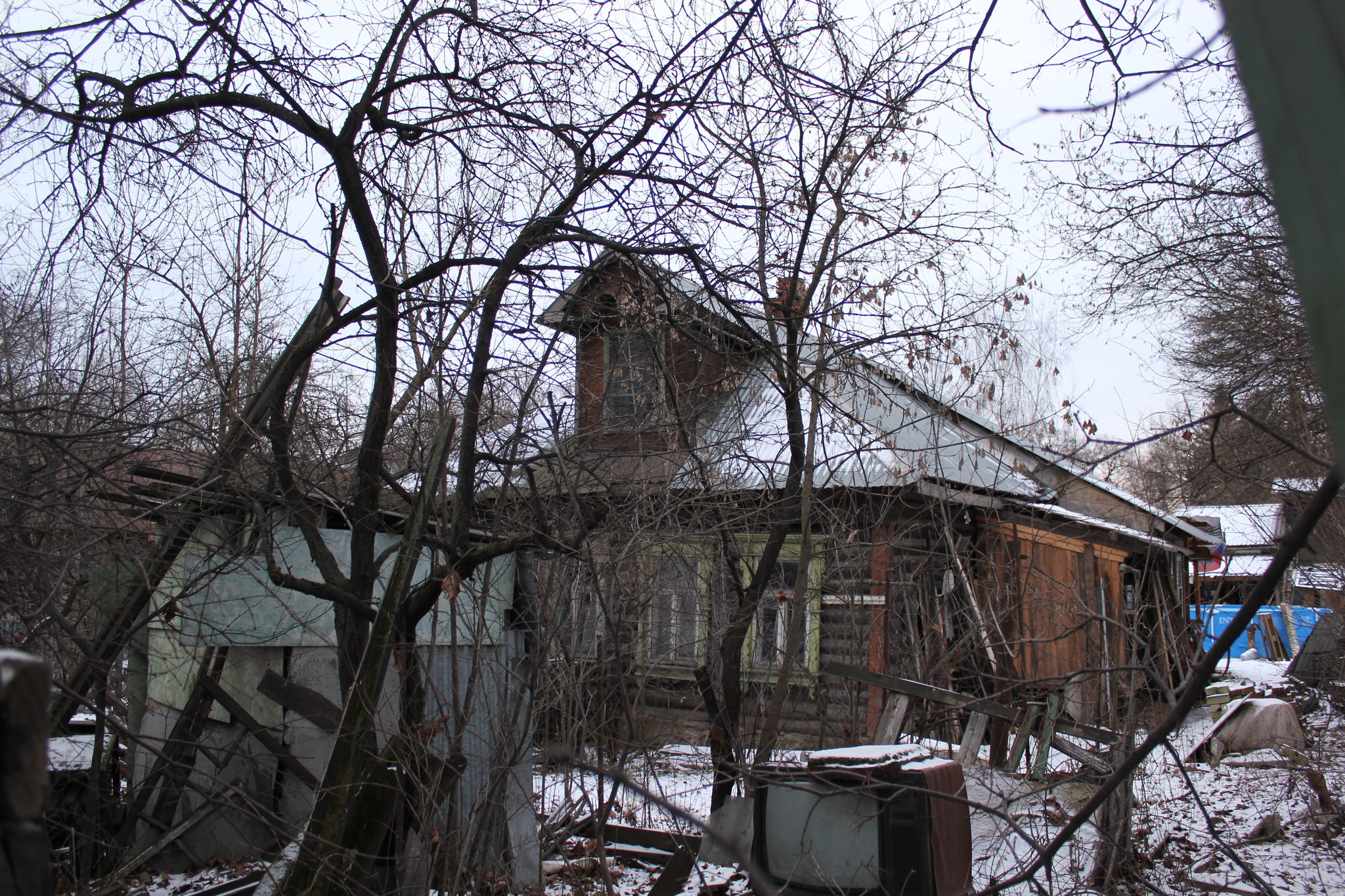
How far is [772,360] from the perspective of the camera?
520 cm

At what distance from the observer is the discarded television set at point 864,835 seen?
4.30 metres

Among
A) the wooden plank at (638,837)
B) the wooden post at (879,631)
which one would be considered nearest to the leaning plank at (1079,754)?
the wooden post at (879,631)

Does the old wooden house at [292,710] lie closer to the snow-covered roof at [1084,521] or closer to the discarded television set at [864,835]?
the discarded television set at [864,835]

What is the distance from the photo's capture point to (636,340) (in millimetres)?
6531

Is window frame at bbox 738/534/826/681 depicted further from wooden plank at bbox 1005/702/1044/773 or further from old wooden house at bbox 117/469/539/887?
old wooden house at bbox 117/469/539/887

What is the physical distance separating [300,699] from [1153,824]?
6578 millimetres

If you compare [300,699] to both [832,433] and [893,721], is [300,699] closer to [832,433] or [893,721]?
[893,721]

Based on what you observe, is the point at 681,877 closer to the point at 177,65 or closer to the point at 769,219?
the point at 769,219

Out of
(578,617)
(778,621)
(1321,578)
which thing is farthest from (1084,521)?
(578,617)

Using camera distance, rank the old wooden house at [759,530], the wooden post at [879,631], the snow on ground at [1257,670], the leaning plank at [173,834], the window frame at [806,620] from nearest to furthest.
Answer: the old wooden house at [759,530] → the leaning plank at [173,834] → the window frame at [806,620] → the wooden post at [879,631] → the snow on ground at [1257,670]

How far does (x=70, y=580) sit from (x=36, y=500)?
56 cm

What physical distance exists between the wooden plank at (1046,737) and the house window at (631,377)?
374 cm

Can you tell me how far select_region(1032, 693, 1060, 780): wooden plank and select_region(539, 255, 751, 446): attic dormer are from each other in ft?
11.3

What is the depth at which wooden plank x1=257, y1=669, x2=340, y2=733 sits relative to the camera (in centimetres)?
522
